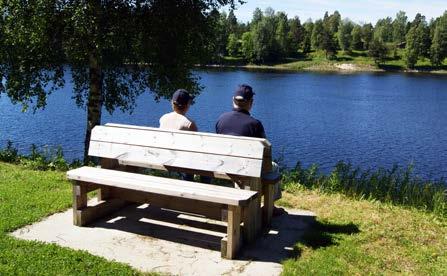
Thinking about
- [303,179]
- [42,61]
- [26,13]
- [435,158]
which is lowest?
[435,158]

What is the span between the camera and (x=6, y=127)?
27.0 meters

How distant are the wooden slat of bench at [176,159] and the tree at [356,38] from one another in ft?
449

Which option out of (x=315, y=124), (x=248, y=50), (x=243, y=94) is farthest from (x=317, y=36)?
(x=243, y=94)

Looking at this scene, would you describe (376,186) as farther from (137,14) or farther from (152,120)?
(152,120)

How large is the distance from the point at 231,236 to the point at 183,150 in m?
1.47

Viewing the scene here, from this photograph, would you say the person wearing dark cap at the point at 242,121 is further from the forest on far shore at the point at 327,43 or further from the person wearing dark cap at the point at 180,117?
the forest on far shore at the point at 327,43

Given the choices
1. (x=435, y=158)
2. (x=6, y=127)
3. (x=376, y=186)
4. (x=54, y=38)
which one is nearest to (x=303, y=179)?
(x=376, y=186)

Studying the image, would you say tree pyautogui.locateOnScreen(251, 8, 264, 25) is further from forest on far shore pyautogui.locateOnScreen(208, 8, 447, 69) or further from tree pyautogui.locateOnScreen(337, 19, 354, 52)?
tree pyautogui.locateOnScreen(337, 19, 354, 52)

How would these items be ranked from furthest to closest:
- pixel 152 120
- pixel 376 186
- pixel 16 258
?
pixel 152 120 < pixel 376 186 < pixel 16 258

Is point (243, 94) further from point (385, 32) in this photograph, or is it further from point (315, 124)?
point (385, 32)

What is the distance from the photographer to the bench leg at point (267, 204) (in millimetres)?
6973

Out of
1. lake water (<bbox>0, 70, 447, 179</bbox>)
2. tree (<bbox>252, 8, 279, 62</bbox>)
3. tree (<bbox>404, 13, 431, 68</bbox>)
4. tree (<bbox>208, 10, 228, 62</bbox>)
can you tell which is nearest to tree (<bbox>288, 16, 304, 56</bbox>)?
tree (<bbox>252, 8, 279, 62</bbox>)

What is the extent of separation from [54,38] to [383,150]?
797 inches

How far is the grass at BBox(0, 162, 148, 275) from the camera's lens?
5297 mm
